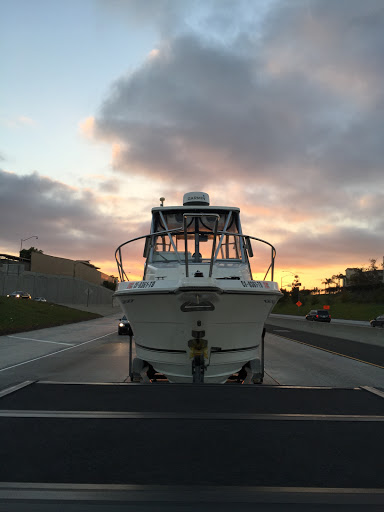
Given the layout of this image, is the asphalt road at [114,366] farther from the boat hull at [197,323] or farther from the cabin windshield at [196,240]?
the cabin windshield at [196,240]

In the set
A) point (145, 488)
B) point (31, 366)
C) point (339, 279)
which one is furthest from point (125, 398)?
point (339, 279)

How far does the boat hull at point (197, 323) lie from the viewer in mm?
6129

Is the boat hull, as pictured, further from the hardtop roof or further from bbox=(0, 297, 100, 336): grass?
bbox=(0, 297, 100, 336): grass

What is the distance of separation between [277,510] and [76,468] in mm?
1121

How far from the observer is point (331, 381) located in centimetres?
1005

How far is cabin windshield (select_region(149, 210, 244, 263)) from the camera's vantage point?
27.4 feet

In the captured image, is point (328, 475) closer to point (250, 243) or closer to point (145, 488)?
point (145, 488)

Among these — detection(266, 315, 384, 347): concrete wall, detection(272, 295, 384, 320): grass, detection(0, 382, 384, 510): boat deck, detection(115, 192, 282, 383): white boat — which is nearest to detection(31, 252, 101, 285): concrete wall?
detection(272, 295, 384, 320): grass

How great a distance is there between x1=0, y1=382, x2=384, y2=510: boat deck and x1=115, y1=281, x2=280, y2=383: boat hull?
2.13 metres

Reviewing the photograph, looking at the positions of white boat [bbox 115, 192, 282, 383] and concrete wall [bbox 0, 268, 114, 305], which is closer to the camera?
white boat [bbox 115, 192, 282, 383]

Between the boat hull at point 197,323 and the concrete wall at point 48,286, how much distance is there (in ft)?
165

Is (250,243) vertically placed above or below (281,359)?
above

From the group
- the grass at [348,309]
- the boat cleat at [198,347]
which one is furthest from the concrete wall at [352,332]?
the boat cleat at [198,347]

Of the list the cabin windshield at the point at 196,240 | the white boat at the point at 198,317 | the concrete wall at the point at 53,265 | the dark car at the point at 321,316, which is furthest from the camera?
the concrete wall at the point at 53,265
